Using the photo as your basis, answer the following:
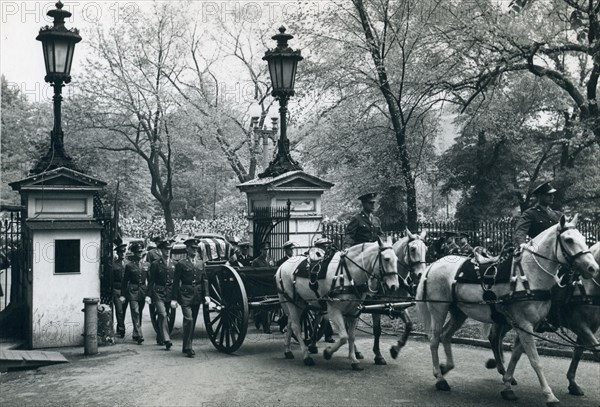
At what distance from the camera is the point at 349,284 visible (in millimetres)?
10414

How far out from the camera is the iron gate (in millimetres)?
13227

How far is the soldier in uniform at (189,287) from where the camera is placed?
38.5 feet

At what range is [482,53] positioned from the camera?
1930 cm

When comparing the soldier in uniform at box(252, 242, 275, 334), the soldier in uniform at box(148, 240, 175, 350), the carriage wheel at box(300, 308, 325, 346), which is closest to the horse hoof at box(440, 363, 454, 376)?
the carriage wheel at box(300, 308, 325, 346)

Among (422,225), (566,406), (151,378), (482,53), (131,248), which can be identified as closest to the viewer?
(566,406)

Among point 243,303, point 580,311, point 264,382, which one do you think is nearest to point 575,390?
point 580,311

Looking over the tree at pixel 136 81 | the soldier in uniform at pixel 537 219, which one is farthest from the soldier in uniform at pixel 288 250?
the tree at pixel 136 81

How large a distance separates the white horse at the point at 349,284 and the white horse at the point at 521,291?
0.67 m

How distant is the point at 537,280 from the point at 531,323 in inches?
21.4

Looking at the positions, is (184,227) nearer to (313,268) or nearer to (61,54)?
(61,54)

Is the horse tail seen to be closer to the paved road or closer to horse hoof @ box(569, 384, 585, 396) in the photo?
the paved road

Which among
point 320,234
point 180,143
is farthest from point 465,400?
point 180,143

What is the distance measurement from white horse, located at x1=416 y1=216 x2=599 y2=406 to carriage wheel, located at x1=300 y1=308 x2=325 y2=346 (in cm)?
284

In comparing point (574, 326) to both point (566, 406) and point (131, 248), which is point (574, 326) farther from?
point (131, 248)
